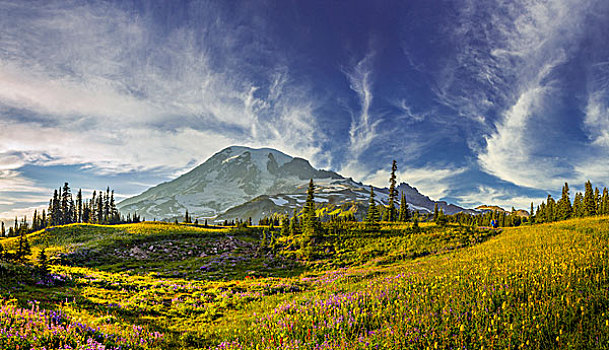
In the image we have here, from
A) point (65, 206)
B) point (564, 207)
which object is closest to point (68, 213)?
point (65, 206)

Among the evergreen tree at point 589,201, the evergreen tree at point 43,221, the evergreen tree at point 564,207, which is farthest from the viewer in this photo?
the evergreen tree at point 43,221

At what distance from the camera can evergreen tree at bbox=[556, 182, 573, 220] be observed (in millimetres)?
73562

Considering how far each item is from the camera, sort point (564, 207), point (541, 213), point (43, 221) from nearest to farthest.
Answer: point (564, 207) → point (541, 213) → point (43, 221)

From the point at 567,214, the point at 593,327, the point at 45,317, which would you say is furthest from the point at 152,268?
the point at 567,214

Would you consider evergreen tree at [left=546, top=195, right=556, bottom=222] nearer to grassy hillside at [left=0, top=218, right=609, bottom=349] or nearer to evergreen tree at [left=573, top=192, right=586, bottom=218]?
evergreen tree at [left=573, top=192, right=586, bottom=218]

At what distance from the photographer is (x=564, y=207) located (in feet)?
244

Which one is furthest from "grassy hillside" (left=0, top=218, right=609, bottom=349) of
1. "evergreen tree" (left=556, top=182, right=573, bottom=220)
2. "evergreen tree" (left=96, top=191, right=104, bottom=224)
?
"evergreen tree" (left=96, top=191, right=104, bottom=224)

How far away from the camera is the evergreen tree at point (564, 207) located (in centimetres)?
7356

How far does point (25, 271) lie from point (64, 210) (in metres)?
134

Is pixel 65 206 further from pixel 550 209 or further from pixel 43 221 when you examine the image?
pixel 550 209

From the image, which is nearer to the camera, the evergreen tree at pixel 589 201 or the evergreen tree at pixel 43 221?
the evergreen tree at pixel 589 201

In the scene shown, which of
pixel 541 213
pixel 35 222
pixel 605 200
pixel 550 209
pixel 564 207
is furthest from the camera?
pixel 35 222

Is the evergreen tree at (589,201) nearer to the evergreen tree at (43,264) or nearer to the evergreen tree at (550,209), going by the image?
the evergreen tree at (550,209)

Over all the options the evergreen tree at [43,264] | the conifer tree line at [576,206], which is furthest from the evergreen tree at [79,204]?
the conifer tree line at [576,206]
